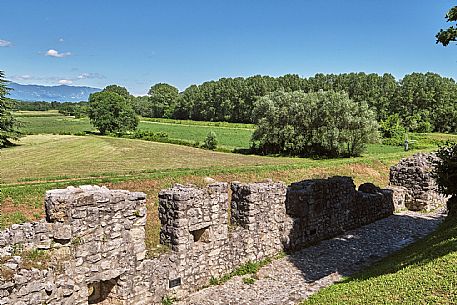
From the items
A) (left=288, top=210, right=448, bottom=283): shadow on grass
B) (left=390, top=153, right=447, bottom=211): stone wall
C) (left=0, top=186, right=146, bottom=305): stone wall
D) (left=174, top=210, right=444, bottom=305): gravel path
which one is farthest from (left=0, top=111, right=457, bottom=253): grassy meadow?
(left=390, top=153, right=447, bottom=211): stone wall

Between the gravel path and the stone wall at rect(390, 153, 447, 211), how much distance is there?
2.49 m

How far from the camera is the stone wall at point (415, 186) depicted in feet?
66.8

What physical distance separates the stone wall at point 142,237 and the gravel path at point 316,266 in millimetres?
515

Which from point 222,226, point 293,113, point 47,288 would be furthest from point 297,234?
point 293,113

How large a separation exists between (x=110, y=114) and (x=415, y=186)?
2105 inches

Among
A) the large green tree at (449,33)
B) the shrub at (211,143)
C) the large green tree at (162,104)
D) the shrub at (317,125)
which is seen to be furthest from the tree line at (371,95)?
the large green tree at (449,33)

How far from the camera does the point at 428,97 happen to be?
2980 inches

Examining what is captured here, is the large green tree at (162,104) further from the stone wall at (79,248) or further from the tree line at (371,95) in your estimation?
the stone wall at (79,248)

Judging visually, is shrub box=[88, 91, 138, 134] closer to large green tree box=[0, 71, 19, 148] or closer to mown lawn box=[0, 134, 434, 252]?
mown lawn box=[0, 134, 434, 252]

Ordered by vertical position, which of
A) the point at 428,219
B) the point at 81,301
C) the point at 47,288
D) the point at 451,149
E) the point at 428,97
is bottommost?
the point at 428,219

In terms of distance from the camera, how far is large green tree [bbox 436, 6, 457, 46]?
1213cm

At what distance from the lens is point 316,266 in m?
12.0

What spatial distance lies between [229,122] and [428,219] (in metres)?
73.2

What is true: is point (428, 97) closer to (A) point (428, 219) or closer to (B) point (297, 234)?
(A) point (428, 219)
